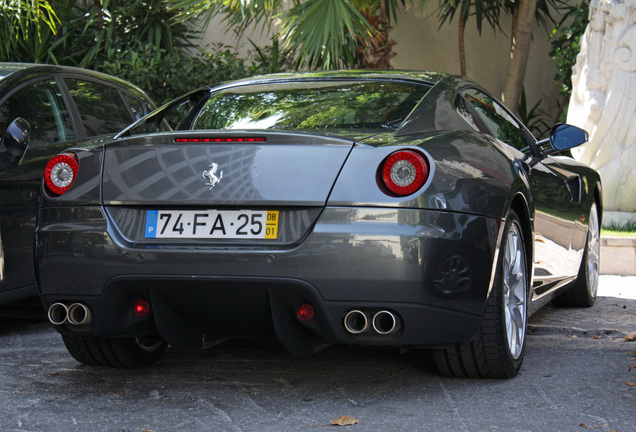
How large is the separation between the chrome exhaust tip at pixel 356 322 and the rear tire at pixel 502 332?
0.44 meters

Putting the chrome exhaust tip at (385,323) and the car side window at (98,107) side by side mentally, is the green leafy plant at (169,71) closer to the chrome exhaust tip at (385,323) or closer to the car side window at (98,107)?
the car side window at (98,107)

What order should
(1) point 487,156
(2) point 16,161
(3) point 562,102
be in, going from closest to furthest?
1. (1) point 487,156
2. (2) point 16,161
3. (3) point 562,102

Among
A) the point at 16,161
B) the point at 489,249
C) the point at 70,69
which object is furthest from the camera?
the point at 70,69

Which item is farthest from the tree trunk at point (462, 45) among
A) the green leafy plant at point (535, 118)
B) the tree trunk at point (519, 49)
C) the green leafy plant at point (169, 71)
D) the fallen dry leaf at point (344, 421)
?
the fallen dry leaf at point (344, 421)

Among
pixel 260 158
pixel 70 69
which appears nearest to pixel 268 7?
pixel 70 69

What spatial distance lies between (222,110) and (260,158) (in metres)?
0.98

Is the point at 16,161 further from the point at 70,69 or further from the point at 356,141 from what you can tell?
the point at 356,141

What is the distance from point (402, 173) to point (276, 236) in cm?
48

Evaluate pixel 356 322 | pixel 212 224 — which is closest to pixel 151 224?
pixel 212 224

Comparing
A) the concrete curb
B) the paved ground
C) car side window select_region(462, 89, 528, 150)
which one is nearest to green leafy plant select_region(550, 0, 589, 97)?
the concrete curb

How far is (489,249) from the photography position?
3.31 metres

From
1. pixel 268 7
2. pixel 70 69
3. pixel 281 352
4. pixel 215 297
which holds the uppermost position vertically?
pixel 268 7

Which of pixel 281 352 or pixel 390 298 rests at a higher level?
pixel 390 298

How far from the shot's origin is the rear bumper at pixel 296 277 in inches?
122
